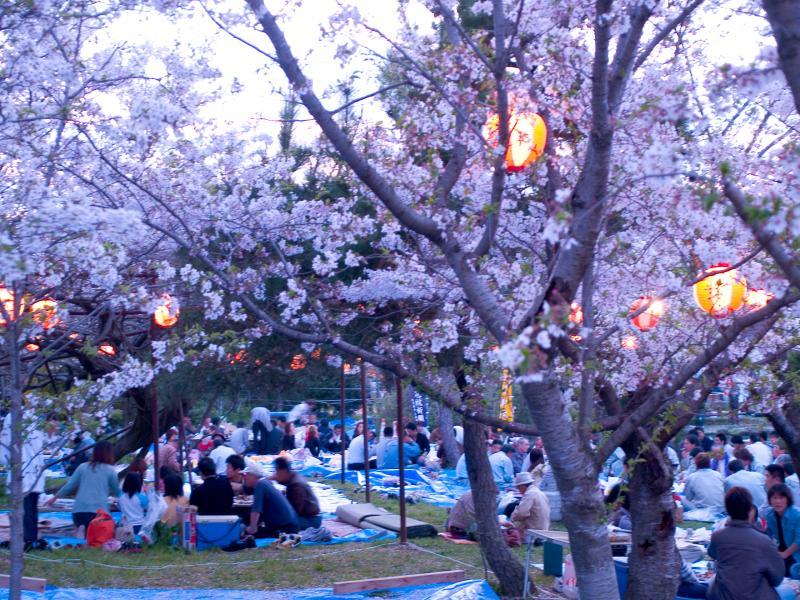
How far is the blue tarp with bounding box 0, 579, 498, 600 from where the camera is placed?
318 inches

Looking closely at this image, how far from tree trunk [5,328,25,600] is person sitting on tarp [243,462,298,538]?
6135 mm

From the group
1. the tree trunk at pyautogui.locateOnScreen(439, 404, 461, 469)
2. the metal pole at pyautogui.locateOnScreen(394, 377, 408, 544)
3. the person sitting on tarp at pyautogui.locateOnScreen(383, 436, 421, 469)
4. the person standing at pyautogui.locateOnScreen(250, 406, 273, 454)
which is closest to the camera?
the metal pole at pyautogui.locateOnScreen(394, 377, 408, 544)

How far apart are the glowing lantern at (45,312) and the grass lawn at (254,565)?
3.73 meters

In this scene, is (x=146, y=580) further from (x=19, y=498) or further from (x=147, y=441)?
(x=147, y=441)

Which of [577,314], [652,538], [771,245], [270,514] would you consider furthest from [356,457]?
[771,245]

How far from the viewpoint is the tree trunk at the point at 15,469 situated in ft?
17.0

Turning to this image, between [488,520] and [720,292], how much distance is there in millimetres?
3920

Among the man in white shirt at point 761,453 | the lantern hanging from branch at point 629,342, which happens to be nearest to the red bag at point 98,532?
the lantern hanging from branch at point 629,342

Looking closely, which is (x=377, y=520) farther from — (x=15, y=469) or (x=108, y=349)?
(x=15, y=469)

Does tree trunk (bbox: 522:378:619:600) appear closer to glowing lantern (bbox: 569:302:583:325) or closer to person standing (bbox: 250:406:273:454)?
glowing lantern (bbox: 569:302:583:325)

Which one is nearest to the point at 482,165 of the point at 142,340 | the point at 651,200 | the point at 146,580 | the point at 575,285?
the point at 651,200

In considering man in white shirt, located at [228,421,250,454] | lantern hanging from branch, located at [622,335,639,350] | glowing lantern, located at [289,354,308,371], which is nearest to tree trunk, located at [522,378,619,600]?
lantern hanging from branch, located at [622,335,639,350]

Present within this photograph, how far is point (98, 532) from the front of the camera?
10773mm

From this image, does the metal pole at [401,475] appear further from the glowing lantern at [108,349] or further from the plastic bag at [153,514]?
the glowing lantern at [108,349]
